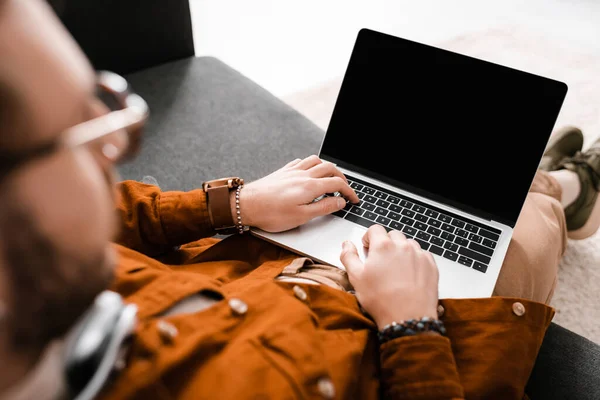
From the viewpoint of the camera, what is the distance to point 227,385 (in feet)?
1.39

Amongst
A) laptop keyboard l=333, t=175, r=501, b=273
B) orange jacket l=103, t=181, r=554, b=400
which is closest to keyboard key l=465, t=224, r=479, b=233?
laptop keyboard l=333, t=175, r=501, b=273

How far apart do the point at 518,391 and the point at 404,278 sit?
0.20 metres

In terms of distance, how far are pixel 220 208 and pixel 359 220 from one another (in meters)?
0.25

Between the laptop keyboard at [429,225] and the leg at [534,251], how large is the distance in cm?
6

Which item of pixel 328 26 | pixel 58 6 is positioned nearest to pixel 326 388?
pixel 58 6

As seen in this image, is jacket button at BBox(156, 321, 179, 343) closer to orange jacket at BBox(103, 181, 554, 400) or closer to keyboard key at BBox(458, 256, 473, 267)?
orange jacket at BBox(103, 181, 554, 400)

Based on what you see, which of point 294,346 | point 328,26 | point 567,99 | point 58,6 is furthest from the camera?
point 328,26

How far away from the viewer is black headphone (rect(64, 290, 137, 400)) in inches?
14.0

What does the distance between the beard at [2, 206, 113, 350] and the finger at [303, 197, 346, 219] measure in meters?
0.47

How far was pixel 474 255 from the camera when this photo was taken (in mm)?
744

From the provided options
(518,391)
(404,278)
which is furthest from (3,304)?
(518,391)

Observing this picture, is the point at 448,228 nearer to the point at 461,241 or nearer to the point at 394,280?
the point at 461,241

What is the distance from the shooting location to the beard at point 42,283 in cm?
24

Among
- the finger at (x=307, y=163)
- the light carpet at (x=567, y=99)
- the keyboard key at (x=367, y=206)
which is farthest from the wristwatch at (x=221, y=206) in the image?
the light carpet at (x=567, y=99)
